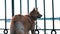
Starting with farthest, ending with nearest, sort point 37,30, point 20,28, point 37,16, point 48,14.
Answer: point 48,14 < point 37,16 < point 37,30 < point 20,28

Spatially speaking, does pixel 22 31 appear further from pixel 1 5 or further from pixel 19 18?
pixel 1 5

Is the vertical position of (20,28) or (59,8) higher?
(59,8)

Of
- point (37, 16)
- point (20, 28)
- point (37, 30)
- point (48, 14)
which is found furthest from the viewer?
point (48, 14)

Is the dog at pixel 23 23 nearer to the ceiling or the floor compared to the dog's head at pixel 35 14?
nearer to the floor

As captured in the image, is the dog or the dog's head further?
the dog's head

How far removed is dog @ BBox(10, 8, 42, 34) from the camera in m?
2.48

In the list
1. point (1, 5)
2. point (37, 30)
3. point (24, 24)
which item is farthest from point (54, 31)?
point (1, 5)

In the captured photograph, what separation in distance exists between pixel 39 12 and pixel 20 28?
1.87 feet

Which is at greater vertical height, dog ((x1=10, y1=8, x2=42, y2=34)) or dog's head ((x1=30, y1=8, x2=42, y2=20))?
dog's head ((x1=30, y1=8, x2=42, y2=20))

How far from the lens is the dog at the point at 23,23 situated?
248 cm

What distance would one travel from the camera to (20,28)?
97.8 inches

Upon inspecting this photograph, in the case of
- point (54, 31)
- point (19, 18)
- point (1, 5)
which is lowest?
point (54, 31)

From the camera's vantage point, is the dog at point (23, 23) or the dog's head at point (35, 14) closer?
the dog at point (23, 23)

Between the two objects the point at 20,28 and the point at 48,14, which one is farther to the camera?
the point at 48,14
